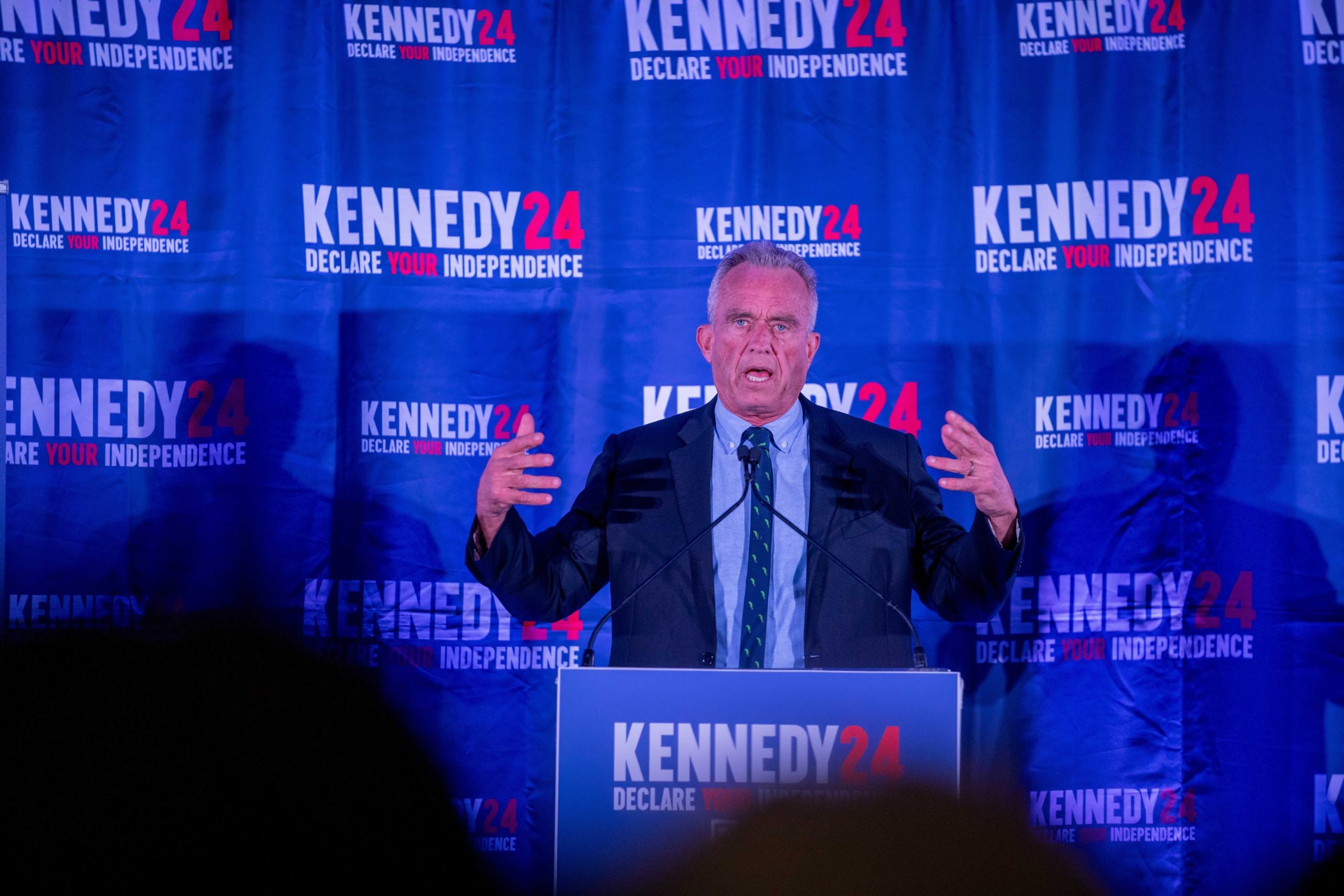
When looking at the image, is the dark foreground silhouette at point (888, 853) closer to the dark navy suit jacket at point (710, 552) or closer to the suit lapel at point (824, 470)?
the dark navy suit jacket at point (710, 552)

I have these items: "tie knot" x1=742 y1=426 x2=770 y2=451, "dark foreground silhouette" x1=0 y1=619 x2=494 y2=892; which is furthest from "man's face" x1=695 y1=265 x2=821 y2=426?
"dark foreground silhouette" x1=0 y1=619 x2=494 y2=892

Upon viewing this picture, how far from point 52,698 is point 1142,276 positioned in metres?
3.59

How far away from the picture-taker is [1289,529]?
11.7 ft

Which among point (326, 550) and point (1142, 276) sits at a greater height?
point (1142, 276)

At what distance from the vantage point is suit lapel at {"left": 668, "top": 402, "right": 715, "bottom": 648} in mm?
2254

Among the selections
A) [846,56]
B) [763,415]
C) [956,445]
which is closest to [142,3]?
[846,56]

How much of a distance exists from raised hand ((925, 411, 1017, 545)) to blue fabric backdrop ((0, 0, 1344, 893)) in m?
1.63

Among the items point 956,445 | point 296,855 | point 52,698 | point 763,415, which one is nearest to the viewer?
point 296,855

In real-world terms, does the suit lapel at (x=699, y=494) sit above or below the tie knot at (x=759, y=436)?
below

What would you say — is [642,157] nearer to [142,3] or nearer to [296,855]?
[142,3]

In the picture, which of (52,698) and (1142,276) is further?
(1142,276)

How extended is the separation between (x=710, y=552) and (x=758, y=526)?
5.1 inches

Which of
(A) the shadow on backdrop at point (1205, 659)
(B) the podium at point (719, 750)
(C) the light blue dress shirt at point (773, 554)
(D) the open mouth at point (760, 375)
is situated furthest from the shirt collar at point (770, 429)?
(A) the shadow on backdrop at point (1205, 659)

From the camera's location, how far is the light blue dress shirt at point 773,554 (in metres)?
2.23
